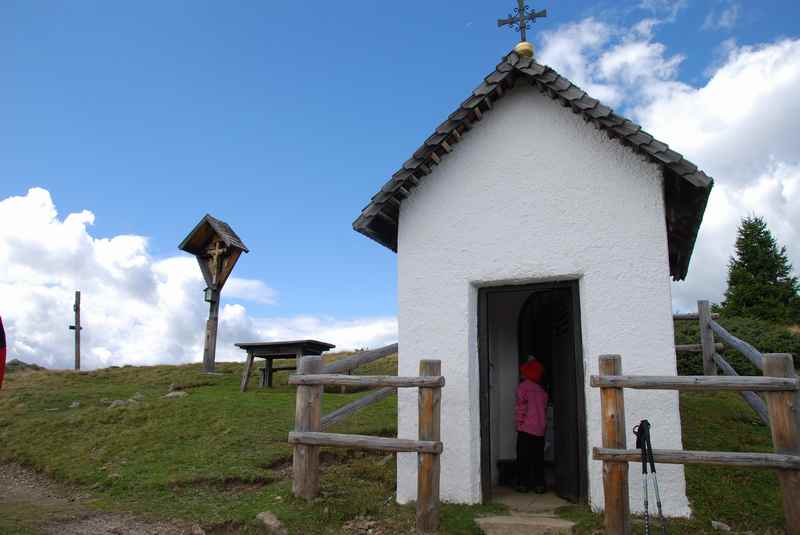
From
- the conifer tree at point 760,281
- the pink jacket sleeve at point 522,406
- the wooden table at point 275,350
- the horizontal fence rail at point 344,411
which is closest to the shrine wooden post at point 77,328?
the wooden table at point 275,350

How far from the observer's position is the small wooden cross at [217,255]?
19188 millimetres

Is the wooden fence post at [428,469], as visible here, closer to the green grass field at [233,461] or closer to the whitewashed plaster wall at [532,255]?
the green grass field at [233,461]

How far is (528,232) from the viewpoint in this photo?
26.2ft

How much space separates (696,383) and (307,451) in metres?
4.31

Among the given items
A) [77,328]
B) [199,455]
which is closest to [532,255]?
[199,455]

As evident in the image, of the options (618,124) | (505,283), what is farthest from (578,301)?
(618,124)

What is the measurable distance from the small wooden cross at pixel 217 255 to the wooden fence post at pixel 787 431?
51.8 ft

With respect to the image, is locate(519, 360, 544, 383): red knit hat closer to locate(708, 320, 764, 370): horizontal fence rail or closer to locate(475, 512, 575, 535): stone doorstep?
locate(475, 512, 575, 535): stone doorstep

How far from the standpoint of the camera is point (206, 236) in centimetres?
1964

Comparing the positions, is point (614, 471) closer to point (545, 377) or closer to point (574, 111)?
point (545, 377)

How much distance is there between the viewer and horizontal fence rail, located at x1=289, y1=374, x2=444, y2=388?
23.0 ft

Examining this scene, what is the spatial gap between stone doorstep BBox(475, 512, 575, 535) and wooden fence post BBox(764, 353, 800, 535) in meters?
2.06

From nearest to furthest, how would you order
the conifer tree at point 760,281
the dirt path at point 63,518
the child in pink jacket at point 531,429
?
1. the dirt path at point 63,518
2. the child in pink jacket at point 531,429
3. the conifer tree at point 760,281

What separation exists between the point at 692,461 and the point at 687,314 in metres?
8.29
